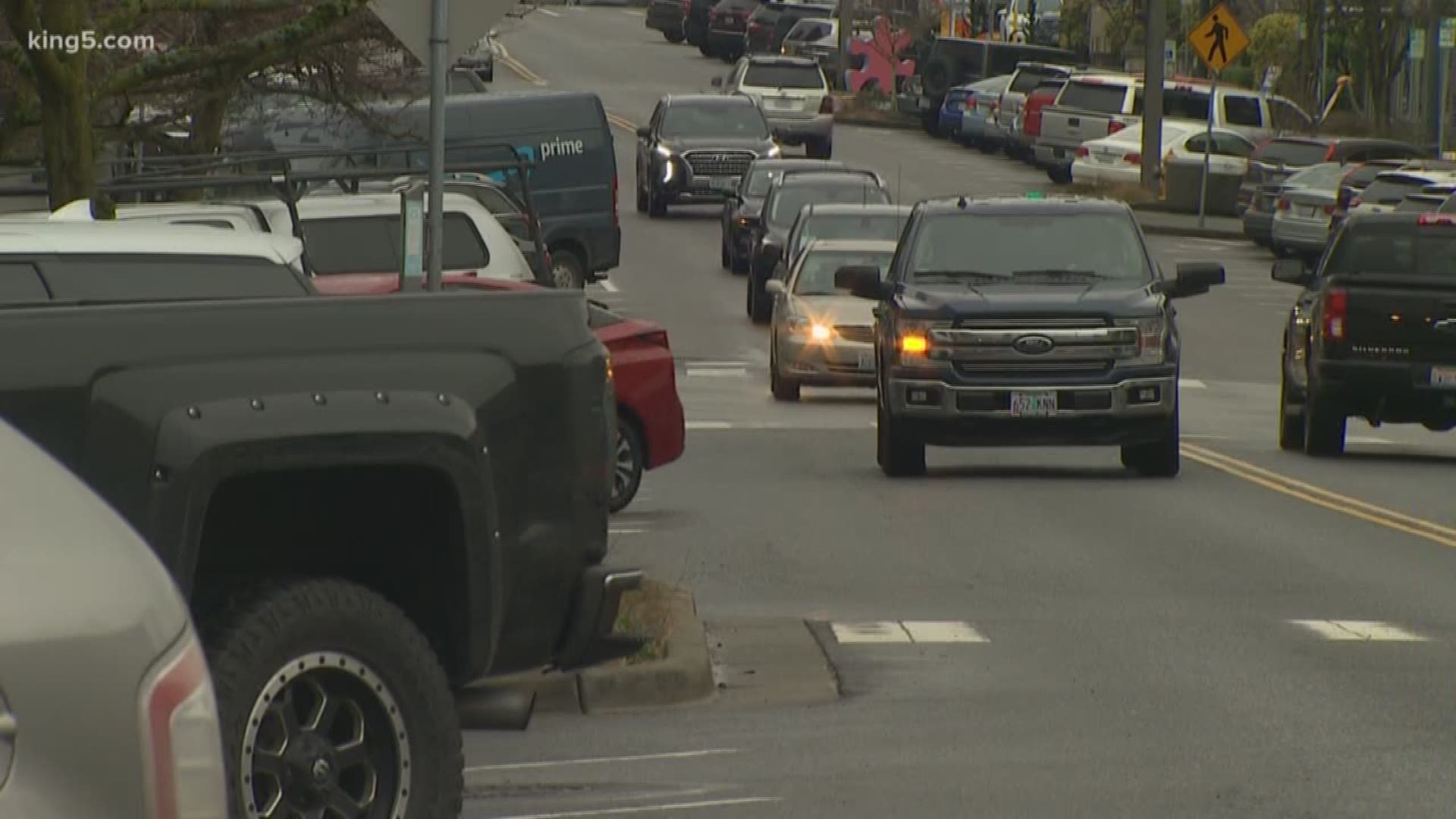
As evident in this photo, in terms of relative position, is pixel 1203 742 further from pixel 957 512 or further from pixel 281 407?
pixel 957 512

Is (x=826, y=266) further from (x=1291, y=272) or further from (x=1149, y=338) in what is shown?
(x=1149, y=338)

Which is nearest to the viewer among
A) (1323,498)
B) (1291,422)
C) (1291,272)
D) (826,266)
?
(1323,498)

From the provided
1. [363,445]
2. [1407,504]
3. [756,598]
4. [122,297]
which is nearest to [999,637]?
[756,598]

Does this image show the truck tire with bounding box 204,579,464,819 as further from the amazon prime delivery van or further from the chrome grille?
the chrome grille

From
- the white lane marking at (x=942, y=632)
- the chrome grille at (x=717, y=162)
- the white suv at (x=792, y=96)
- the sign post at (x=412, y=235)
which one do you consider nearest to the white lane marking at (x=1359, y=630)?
the white lane marking at (x=942, y=632)

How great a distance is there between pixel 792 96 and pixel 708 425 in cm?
3403

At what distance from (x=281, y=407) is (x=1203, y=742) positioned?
414cm

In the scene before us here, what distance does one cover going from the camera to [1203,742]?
10.2 metres

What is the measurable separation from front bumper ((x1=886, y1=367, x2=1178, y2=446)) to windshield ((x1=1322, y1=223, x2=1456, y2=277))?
128 inches

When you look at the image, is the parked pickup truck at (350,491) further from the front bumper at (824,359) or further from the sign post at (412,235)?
the front bumper at (824,359)

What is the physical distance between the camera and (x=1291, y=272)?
2281 centimetres

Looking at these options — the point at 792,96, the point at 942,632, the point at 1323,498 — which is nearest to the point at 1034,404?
the point at 1323,498

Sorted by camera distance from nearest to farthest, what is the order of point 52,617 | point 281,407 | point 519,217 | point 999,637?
point 52,617 < point 281,407 < point 999,637 < point 519,217

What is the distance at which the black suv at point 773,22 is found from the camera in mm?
81938
